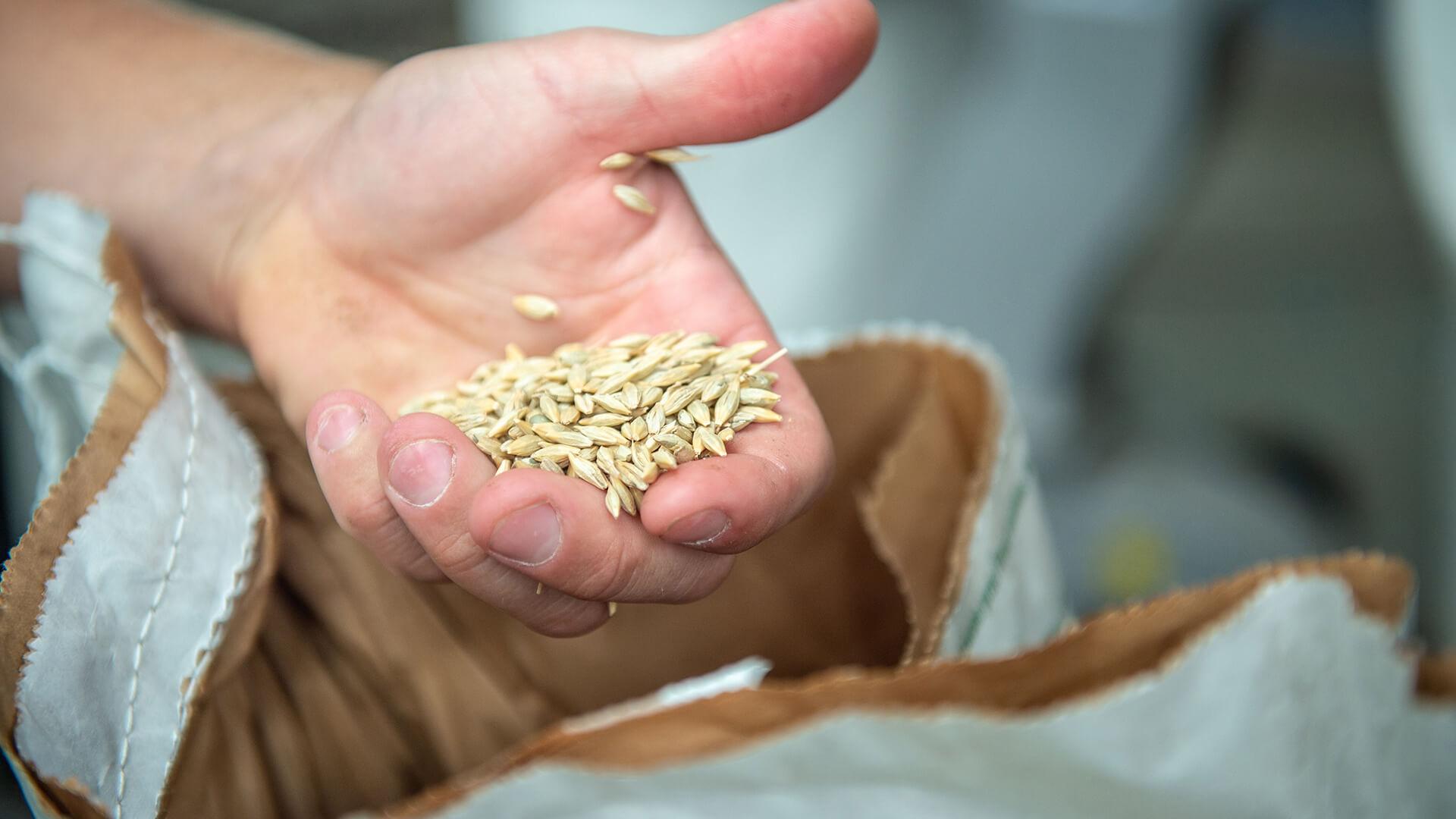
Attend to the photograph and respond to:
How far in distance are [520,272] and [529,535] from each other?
0.98ft

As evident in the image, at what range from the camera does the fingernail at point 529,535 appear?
0.53m

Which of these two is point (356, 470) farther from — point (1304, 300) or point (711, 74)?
point (1304, 300)

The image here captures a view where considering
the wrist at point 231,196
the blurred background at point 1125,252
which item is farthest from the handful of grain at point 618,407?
the blurred background at point 1125,252

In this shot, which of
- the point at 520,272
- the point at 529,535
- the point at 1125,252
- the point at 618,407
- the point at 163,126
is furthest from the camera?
the point at 1125,252

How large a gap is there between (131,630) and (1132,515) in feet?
4.95

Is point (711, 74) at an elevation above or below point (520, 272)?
above

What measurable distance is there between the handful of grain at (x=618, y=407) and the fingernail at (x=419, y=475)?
0.06 m

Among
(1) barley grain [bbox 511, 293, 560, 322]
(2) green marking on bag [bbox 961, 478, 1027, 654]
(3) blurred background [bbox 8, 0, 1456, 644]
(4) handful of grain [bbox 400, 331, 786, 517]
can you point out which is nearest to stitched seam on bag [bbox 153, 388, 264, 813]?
(4) handful of grain [bbox 400, 331, 786, 517]

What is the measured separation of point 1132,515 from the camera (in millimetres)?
1710

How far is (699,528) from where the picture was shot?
563 mm

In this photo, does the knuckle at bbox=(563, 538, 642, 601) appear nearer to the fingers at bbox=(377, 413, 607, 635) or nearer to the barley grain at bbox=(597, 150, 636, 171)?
the fingers at bbox=(377, 413, 607, 635)

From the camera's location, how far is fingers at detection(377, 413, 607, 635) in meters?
0.55

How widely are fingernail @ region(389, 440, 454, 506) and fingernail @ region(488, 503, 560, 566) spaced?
5 centimetres

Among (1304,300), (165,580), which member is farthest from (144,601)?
(1304,300)
